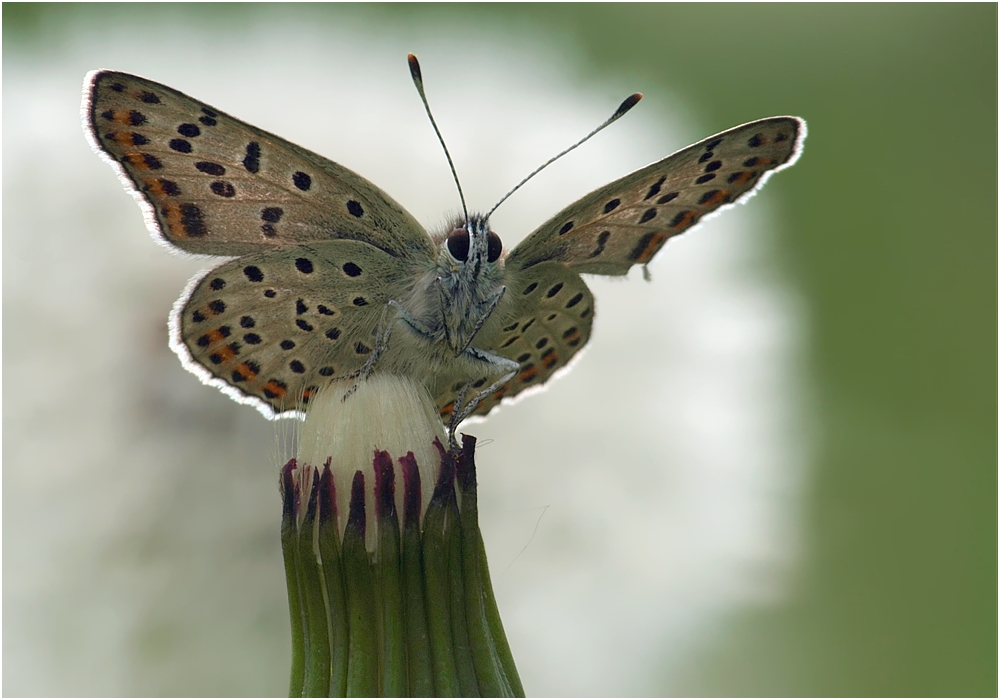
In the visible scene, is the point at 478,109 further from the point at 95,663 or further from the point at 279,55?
the point at 95,663

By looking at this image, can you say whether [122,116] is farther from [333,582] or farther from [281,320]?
[333,582]

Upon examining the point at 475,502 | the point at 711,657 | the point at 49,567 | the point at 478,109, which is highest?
the point at 478,109

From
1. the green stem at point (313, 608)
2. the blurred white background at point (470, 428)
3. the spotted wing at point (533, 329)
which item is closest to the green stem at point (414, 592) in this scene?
the green stem at point (313, 608)

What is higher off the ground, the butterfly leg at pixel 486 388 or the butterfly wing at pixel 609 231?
the butterfly wing at pixel 609 231

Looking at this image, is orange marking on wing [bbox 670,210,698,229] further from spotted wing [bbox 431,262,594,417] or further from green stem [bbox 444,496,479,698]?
green stem [bbox 444,496,479,698]

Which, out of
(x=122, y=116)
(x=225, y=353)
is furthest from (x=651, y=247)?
(x=122, y=116)

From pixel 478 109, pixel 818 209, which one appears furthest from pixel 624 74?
pixel 818 209

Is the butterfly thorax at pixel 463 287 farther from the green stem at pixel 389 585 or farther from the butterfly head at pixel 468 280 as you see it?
the green stem at pixel 389 585
